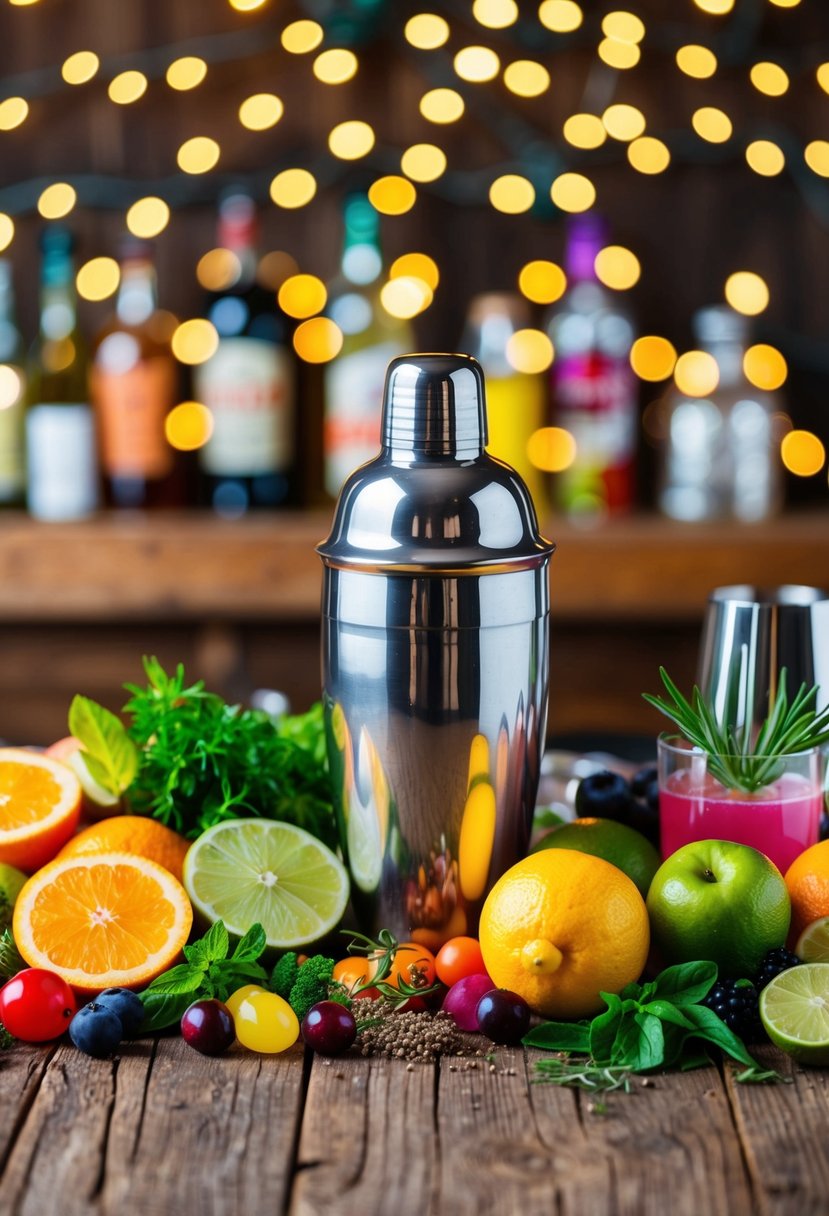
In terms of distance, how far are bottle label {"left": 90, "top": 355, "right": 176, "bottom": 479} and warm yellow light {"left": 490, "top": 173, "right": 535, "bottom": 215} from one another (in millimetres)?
574

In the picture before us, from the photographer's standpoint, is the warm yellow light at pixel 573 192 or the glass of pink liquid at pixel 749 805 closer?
the glass of pink liquid at pixel 749 805

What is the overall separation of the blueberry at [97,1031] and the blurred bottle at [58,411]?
1.40 meters

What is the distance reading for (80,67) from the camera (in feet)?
6.84

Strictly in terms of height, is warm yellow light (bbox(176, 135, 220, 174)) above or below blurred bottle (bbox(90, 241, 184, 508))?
above

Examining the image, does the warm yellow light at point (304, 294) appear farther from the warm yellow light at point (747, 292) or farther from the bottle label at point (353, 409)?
the warm yellow light at point (747, 292)

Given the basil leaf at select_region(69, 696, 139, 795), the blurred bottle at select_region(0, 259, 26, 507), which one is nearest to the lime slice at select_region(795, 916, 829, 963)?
the basil leaf at select_region(69, 696, 139, 795)

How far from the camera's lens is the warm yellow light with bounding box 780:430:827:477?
84.0 inches

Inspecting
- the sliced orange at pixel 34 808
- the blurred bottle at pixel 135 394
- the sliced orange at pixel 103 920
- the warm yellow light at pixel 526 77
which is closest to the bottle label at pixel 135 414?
the blurred bottle at pixel 135 394

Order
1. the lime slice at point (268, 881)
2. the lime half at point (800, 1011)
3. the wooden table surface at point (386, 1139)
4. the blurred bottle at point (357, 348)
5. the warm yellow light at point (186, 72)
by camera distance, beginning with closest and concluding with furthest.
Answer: the wooden table surface at point (386, 1139) → the lime half at point (800, 1011) → the lime slice at point (268, 881) → the blurred bottle at point (357, 348) → the warm yellow light at point (186, 72)

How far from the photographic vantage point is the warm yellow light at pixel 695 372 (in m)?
2.08

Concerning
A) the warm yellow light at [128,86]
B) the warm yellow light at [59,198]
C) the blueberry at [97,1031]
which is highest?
the warm yellow light at [128,86]

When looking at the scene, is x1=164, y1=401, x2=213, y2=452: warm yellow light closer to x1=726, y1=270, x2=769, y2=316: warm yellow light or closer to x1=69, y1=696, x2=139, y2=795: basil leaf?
x1=726, y1=270, x2=769, y2=316: warm yellow light

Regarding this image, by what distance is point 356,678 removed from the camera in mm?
804

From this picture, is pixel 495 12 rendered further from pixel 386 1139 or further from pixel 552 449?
pixel 386 1139
